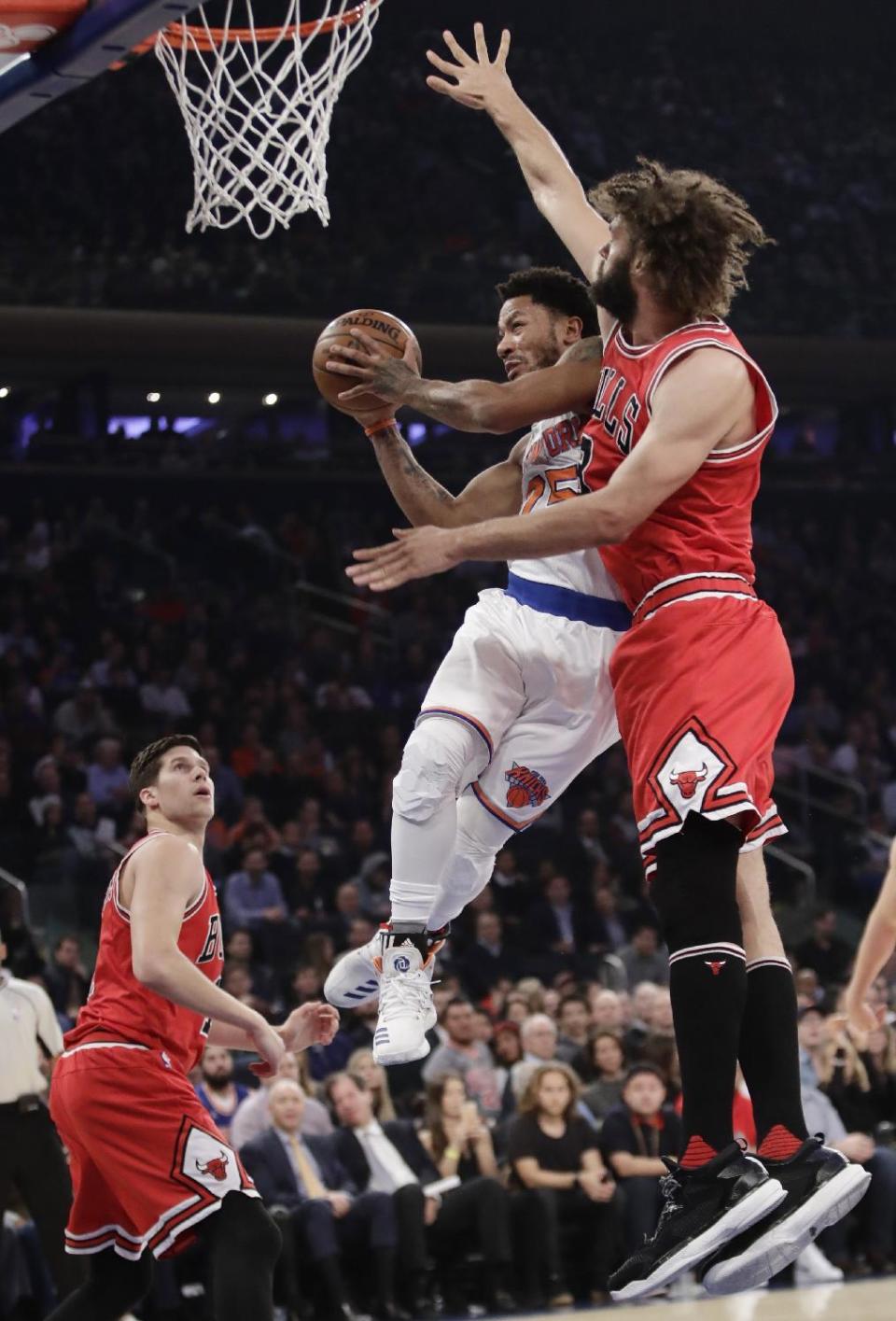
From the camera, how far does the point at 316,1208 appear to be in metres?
9.62

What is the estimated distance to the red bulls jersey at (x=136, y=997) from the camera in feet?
18.7

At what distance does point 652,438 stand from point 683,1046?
131 centimetres

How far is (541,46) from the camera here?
2408 centimetres

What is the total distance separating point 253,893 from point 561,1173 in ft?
13.4

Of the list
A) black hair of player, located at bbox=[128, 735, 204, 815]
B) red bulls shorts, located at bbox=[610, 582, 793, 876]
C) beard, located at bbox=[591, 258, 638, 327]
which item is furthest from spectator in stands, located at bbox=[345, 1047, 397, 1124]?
beard, located at bbox=[591, 258, 638, 327]

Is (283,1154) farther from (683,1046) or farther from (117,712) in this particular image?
(117,712)

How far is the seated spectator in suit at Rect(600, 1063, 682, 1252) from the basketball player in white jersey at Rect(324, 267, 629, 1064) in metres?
5.78

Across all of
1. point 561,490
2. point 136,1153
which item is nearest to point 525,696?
point 561,490

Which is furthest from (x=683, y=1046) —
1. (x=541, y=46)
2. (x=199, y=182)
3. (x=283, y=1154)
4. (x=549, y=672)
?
(x=541, y=46)

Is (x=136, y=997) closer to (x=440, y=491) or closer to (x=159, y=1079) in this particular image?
(x=159, y=1079)

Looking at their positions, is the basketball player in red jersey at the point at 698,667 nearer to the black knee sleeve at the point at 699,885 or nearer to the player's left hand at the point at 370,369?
the black knee sleeve at the point at 699,885

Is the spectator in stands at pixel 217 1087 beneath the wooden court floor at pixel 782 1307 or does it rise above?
above

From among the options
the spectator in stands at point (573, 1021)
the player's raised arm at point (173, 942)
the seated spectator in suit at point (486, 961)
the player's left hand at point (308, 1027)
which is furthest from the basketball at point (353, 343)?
the seated spectator in suit at point (486, 961)

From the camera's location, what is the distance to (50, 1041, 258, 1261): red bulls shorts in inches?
217
